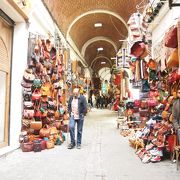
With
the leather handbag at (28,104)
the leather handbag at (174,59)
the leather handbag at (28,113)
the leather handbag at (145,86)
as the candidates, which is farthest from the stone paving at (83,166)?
the leather handbag at (145,86)

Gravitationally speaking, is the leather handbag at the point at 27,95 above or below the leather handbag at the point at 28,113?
above

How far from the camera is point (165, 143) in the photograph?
6.57m

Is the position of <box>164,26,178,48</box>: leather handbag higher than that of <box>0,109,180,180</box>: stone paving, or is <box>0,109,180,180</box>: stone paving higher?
<box>164,26,178,48</box>: leather handbag

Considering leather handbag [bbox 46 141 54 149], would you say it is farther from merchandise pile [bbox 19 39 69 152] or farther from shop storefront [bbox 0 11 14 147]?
shop storefront [bbox 0 11 14 147]

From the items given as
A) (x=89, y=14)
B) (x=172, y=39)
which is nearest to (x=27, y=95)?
(x=172, y=39)

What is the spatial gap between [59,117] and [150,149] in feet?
15.7

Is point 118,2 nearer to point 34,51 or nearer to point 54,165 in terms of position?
point 34,51

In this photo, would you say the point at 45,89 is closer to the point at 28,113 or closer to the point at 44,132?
the point at 28,113

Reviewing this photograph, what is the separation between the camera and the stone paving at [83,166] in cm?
525

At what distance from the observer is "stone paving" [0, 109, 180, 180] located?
17.2 ft

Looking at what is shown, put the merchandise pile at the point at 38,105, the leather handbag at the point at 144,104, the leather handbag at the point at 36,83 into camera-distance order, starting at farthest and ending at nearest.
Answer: the leather handbag at the point at 144,104
the leather handbag at the point at 36,83
the merchandise pile at the point at 38,105

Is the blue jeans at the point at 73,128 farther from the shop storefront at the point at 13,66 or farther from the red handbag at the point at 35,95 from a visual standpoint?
the shop storefront at the point at 13,66

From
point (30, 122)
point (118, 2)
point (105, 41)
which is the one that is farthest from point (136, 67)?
point (105, 41)

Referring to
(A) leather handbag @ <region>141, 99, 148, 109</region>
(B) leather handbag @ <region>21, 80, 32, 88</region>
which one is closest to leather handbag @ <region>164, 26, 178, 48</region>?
(B) leather handbag @ <region>21, 80, 32, 88</region>
